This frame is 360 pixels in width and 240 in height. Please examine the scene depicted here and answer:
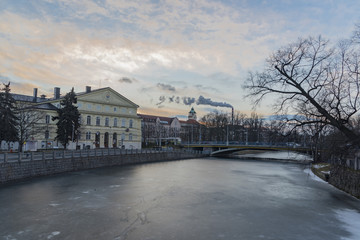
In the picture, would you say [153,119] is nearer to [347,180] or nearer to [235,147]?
[235,147]

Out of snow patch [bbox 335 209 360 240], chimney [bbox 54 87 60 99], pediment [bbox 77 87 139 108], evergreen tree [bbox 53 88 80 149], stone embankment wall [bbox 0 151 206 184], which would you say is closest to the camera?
snow patch [bbox 335 209 360 240]

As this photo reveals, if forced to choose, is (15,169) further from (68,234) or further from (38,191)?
(68,234)

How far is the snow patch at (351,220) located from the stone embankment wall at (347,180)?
3059 mm

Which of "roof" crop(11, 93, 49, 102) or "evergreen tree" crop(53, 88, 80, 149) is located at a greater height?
"roof" crop(11, 93, 49, 102)

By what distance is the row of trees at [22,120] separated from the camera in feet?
Result: 112

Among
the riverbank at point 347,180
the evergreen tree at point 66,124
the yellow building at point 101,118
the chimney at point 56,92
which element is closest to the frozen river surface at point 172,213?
the riverbank at point 347,180

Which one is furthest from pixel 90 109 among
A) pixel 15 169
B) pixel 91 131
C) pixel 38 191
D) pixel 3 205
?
pixel 3 205

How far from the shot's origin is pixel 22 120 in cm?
3672

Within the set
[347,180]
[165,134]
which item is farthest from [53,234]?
[165,134]

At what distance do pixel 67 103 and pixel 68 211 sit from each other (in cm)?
3560

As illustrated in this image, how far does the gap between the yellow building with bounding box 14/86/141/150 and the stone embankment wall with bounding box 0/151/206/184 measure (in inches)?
527

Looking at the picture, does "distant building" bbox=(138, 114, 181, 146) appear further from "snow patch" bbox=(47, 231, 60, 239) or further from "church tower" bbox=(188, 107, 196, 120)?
"snow patch" bbox=(47, 231, 60, 239)

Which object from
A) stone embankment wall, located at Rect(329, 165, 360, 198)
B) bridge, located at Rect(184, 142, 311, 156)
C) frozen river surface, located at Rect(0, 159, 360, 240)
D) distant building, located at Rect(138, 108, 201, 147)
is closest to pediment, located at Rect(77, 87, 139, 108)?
distant building, located at Rect(138, 108, 201, 147)

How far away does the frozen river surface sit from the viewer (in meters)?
10.2
